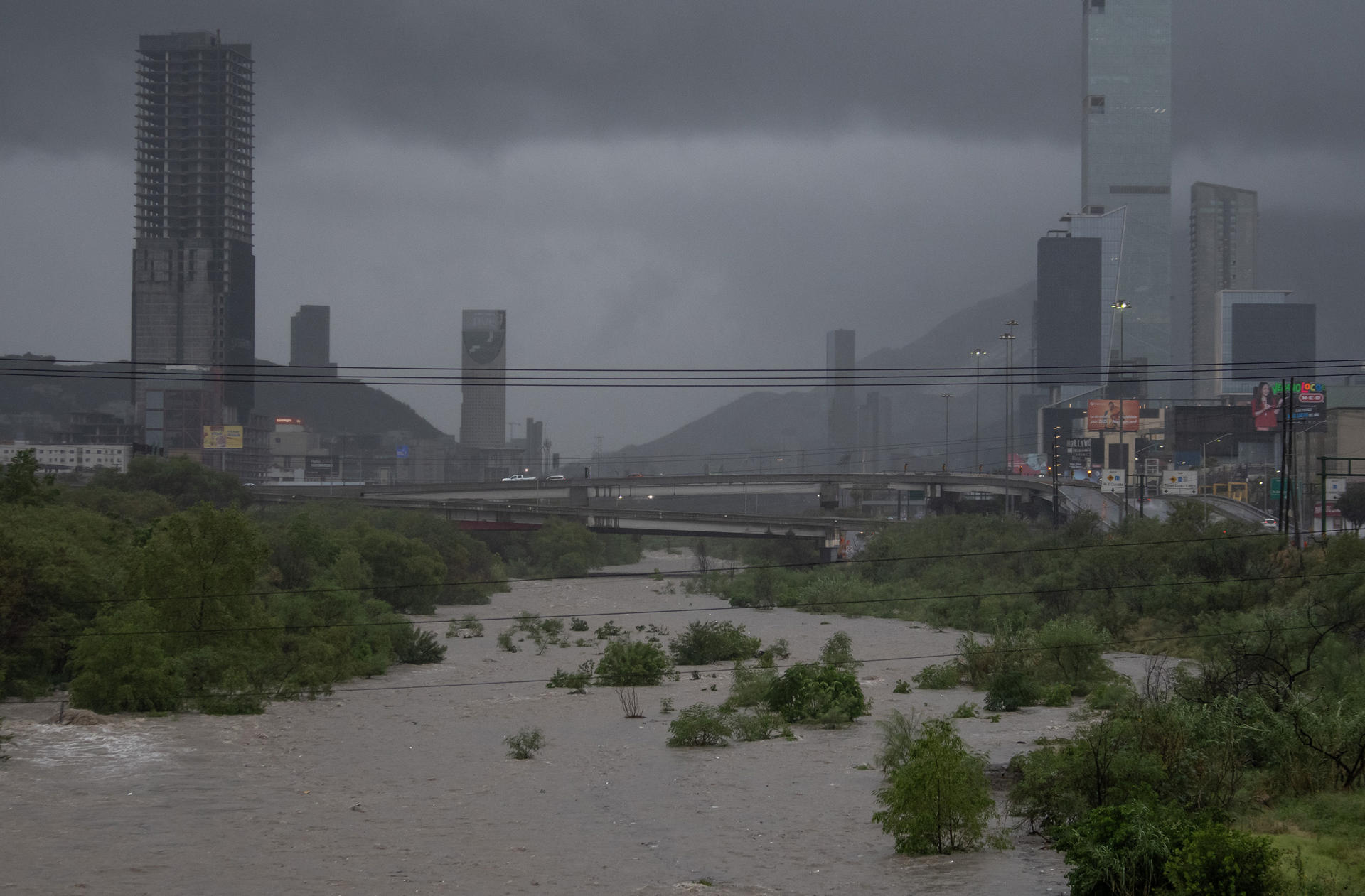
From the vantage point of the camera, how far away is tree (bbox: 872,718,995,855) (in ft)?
80.5

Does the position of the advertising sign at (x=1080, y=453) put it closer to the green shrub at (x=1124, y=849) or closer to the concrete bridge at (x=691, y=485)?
the concrete bridge at (x=691, y=485)

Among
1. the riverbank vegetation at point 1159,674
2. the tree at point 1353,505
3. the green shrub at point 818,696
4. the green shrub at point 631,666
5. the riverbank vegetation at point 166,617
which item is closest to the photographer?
the riverbank vegetation at point 1159,674

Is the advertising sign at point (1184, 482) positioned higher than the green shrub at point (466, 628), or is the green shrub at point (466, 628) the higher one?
the advertising sign at point (1184, 482)

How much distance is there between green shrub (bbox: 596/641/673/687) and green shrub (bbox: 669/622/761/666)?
829cm

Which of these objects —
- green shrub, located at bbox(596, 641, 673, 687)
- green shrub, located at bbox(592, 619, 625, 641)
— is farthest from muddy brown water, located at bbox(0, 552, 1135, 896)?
green shrub, located at bbox(592, 619, 625, 641)

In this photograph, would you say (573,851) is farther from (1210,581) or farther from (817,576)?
(817,576)

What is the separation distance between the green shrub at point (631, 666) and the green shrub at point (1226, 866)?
131 feet

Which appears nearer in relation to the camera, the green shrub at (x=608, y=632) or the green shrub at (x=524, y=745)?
the green shrub at (x=524, y=745)

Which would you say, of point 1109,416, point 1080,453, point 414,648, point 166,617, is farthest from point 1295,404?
point 166,617

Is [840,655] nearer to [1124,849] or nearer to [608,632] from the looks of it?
[608,632]

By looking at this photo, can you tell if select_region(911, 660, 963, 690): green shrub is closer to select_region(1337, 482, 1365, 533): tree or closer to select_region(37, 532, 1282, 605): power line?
select_region(37, 532, 1282, 605): power line

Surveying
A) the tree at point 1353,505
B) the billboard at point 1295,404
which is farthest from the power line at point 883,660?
the billboard at point 1295,404

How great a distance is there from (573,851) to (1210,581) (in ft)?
156

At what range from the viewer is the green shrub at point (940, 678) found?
177ft
